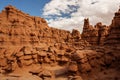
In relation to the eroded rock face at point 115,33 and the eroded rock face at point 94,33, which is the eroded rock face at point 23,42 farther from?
the eroded rock face at point 94,33

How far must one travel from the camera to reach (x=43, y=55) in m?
52.2

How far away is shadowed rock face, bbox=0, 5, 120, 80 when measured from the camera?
38.8 meters

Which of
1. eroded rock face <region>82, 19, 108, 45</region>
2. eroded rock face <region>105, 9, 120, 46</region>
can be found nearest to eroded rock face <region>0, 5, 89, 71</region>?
eroded rock face <region>105, 9, 120, 46</region>

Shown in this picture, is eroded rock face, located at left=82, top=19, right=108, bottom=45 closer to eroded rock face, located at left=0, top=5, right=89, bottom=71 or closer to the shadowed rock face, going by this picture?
the shadowed rock face

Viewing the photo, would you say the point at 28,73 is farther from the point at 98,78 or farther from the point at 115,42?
the point at 115,42

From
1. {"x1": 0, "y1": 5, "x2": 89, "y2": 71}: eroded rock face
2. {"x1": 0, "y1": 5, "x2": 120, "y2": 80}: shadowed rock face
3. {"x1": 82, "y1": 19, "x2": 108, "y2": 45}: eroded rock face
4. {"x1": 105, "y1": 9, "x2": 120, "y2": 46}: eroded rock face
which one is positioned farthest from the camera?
{"x1": 82, "y1": 19, "x2": 108, "y2": 45}: eroded rock face

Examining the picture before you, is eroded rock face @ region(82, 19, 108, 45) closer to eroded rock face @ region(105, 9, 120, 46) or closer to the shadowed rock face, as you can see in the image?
the shadowed rock face

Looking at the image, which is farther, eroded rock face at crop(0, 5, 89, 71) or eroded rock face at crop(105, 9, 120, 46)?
eroded rock face at crop(0, 5, 89, 71)

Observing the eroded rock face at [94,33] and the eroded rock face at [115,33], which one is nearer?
the eroded rock face at [115,33]

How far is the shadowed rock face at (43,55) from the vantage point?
38812 millimetres

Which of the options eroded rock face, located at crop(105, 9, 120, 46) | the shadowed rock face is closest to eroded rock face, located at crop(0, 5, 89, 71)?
the shadowed rock face

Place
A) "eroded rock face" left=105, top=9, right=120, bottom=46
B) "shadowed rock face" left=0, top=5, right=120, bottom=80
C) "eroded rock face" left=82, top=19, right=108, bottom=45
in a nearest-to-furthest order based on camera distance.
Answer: "shadowed rock face" left=0, top=5, right=120, bottom=80, "eroded rock face" left=105, top=9, right=120, bottom=46, "eroded rock face" left=82, top=19, right=108, bottom=45

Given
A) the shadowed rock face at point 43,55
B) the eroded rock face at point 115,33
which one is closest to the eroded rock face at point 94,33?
the shadowed rock face at point 43,55

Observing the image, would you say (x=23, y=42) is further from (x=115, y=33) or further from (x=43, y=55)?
(x=115, y=33)
